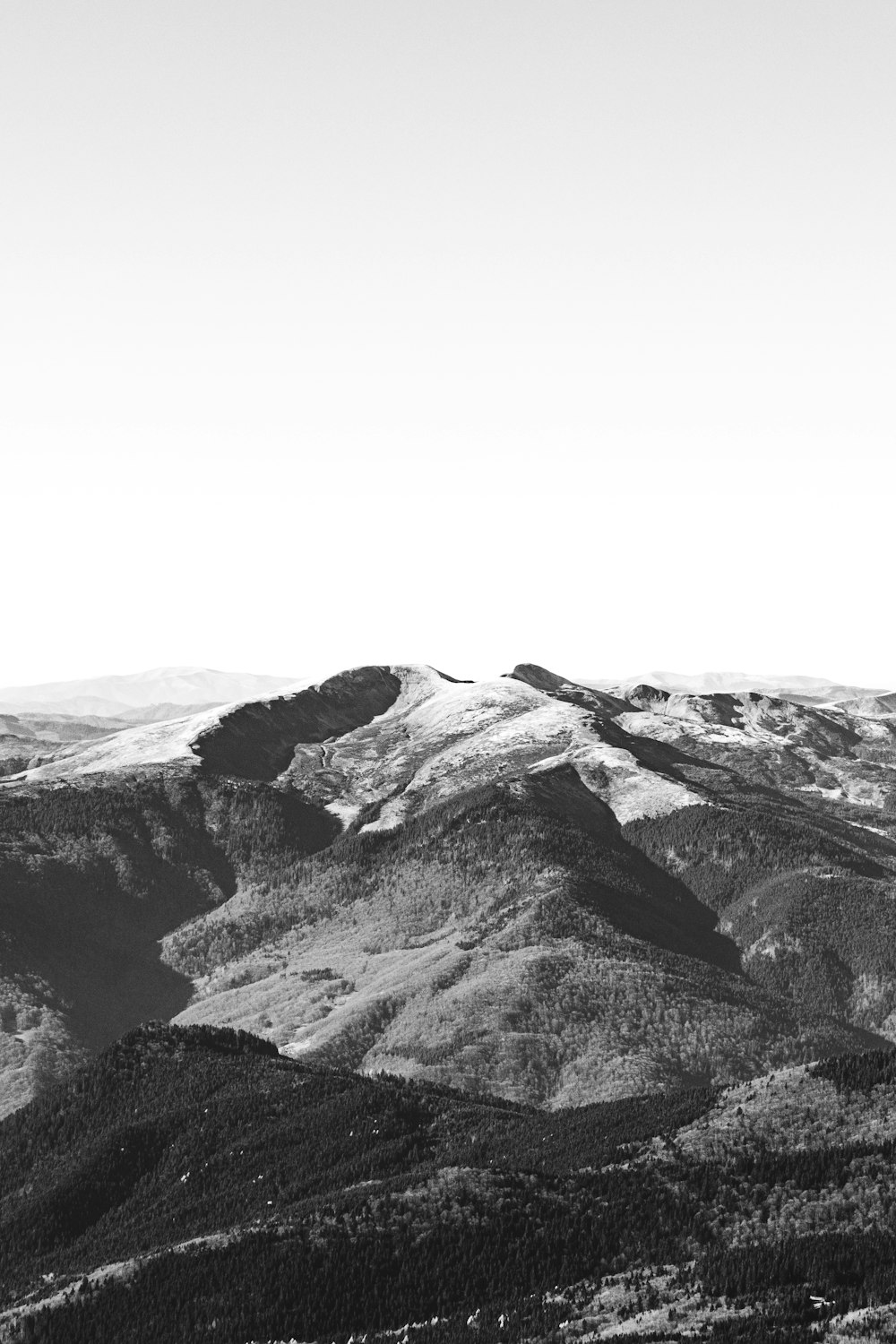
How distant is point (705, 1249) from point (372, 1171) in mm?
51518

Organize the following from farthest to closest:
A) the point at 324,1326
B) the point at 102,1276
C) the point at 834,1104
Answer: the point at 834,1104 < the point at 102,1276 < the point at 324,1326

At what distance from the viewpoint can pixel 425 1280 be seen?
152 metres

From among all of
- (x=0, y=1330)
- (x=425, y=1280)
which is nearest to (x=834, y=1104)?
(x=425, y=1280)

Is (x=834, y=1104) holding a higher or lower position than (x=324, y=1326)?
higher

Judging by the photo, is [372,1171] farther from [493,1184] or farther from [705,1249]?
[705,1249]

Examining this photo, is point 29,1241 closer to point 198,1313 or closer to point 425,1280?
point 198,1313

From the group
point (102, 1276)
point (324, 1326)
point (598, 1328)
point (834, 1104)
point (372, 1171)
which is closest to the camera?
point (598, 1328)

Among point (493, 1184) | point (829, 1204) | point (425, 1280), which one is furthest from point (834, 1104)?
point (425, 1280)

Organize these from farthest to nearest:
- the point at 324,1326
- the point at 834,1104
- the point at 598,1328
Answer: the point at 834,1104 → the point at 324,1326 → the point at 598,1328

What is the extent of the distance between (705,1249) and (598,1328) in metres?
19.9

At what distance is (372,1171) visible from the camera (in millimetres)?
191500

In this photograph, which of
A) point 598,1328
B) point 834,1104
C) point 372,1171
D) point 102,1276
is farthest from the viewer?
point 372,1171

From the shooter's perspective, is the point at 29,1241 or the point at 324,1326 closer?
the point at 324,1326

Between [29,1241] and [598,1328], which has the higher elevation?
[598,1328]
